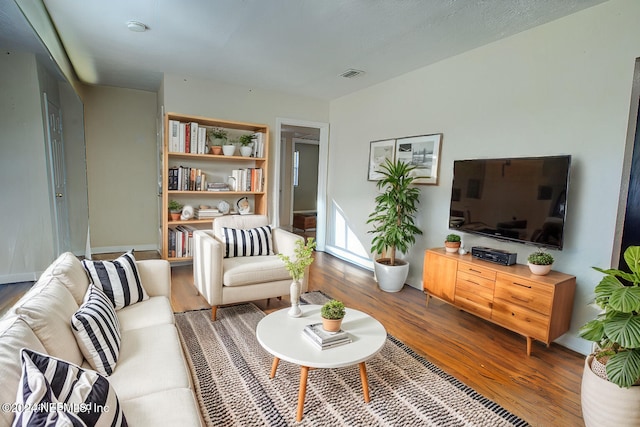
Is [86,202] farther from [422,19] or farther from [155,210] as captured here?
[422,19]

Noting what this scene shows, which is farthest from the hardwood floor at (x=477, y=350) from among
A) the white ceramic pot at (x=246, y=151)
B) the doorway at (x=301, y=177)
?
the doorway at (x=301, y=177)

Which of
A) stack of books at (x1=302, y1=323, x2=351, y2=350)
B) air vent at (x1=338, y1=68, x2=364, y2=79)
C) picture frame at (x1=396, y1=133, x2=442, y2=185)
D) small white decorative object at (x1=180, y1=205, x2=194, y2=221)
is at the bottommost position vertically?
stack of books at (x1=302, y1=323, x2=351, y2=350)

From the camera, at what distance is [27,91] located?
1861 millimetres

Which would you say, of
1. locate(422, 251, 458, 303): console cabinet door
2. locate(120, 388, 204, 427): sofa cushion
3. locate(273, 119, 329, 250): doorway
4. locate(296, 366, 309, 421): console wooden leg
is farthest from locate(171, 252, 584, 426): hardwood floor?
locate(273, 119, 329, 250): doorway

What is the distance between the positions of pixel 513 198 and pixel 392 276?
4.81ft

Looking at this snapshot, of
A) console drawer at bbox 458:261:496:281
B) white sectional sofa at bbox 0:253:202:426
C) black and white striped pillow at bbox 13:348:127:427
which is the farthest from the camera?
console drawer at bbox 458:261:496:281

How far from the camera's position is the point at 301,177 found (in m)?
8.66

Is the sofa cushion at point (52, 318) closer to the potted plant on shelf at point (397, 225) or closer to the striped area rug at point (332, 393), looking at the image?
the striped area rug at point (332, 393)

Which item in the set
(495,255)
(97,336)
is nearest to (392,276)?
(495,255)

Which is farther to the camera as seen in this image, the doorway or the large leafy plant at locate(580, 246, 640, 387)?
the doorway

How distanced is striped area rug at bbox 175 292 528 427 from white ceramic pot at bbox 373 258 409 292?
122 centimetres

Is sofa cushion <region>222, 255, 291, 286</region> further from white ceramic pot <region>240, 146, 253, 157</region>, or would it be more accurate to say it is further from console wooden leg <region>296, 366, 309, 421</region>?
white ceramic pot <region>240, 146, 253, 157</region>

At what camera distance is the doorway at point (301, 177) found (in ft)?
17.9

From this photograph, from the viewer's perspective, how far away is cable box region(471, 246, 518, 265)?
265cm
